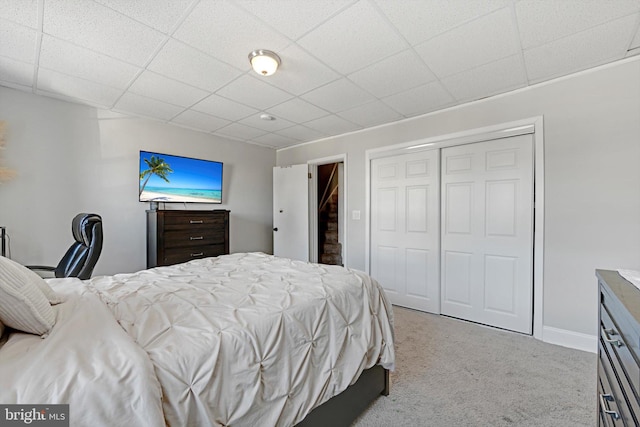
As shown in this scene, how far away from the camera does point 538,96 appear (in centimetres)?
267

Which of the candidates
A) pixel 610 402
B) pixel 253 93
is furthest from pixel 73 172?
pixel 610 402

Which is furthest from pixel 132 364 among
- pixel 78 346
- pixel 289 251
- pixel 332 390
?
pixel 289 251

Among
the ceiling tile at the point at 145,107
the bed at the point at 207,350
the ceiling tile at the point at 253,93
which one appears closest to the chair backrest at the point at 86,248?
the bed at the point at 207,350

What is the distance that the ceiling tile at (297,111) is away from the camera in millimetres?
3076

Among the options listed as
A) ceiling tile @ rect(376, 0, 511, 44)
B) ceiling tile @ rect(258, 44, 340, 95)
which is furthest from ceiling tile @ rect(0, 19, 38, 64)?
ceiling tile @ rect(376, 0, 511, 44)

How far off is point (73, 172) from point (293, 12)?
2969 mm

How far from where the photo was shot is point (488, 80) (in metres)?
2.57

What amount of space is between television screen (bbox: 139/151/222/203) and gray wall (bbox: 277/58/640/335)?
3740 millimetres

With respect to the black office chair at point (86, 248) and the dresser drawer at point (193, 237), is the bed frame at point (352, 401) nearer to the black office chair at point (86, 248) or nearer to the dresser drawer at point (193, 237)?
the black office chair at point (86, 248)

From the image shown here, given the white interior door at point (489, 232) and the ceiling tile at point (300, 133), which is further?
the ceiling tile at point (300, 133)

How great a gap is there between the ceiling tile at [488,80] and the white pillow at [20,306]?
3.03 metres

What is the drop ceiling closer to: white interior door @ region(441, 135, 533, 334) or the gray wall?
the gray wall

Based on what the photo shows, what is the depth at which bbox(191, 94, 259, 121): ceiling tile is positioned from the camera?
3.01m

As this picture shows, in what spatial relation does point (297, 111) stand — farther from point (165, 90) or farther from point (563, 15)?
point (563, 15)
